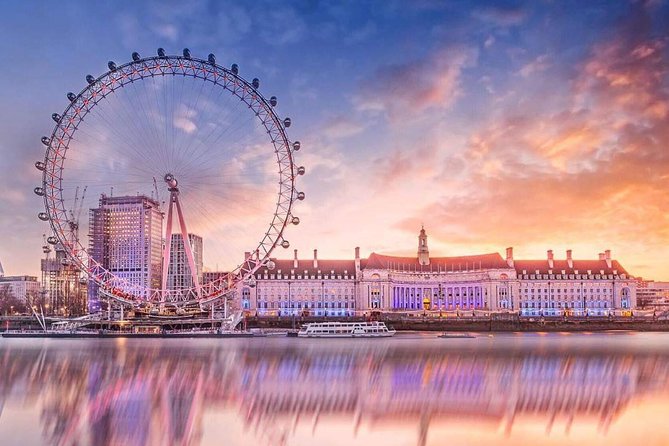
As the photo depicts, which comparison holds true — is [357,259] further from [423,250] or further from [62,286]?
[62,286]

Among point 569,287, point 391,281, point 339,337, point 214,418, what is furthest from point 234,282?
point 569,287

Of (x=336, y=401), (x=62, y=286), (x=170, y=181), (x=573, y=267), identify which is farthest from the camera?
(x=62, y=286)

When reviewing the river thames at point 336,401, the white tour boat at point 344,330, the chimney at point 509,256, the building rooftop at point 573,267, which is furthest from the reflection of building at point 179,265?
the river thames at point 336,401

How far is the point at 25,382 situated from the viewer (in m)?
25.5

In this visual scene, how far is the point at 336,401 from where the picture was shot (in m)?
20.5

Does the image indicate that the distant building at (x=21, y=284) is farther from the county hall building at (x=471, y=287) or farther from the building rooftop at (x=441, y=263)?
the building rooftop at (x=441, y=263)

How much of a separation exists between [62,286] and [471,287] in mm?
105989

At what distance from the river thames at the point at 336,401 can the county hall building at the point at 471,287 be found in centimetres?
7029

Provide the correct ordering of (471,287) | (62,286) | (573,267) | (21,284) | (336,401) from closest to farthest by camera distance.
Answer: (336,401) → (573,267) → (471,287) → (62,286) → (21,284)

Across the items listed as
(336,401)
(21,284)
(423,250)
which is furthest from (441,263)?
(21,284)

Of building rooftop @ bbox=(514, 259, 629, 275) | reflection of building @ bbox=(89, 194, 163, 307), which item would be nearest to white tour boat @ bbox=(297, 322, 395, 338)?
building rooftop @ bbox=(514, 259, 629, 275)

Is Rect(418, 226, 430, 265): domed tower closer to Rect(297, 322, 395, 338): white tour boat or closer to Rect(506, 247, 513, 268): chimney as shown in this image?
Rect(506, 247, 513, 268): chimney

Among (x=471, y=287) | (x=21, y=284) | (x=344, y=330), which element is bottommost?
(x=344, y=330)

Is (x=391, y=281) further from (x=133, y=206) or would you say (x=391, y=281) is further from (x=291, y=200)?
(x=133, y=206)
